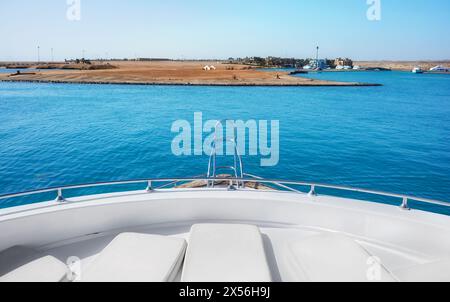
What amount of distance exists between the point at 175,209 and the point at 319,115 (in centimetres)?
1997

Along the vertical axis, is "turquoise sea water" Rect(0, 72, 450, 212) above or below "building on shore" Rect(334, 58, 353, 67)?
below

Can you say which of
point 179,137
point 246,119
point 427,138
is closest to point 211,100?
point 246,119

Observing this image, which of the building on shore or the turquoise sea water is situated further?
the building on shore

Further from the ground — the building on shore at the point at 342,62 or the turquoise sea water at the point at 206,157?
the building on shore at the point at 342,62

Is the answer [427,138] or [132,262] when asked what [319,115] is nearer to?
[427,138]

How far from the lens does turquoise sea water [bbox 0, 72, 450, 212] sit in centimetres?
965

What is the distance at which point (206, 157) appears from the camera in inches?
474

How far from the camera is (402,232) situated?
2568mm

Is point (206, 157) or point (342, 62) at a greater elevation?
point (342, 62)

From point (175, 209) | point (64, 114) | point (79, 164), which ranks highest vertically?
point (64, 114)

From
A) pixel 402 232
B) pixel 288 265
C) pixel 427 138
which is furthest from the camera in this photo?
pixel 427 138

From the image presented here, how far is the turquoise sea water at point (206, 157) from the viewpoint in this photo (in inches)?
380

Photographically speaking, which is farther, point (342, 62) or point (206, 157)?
point (342, 62)
